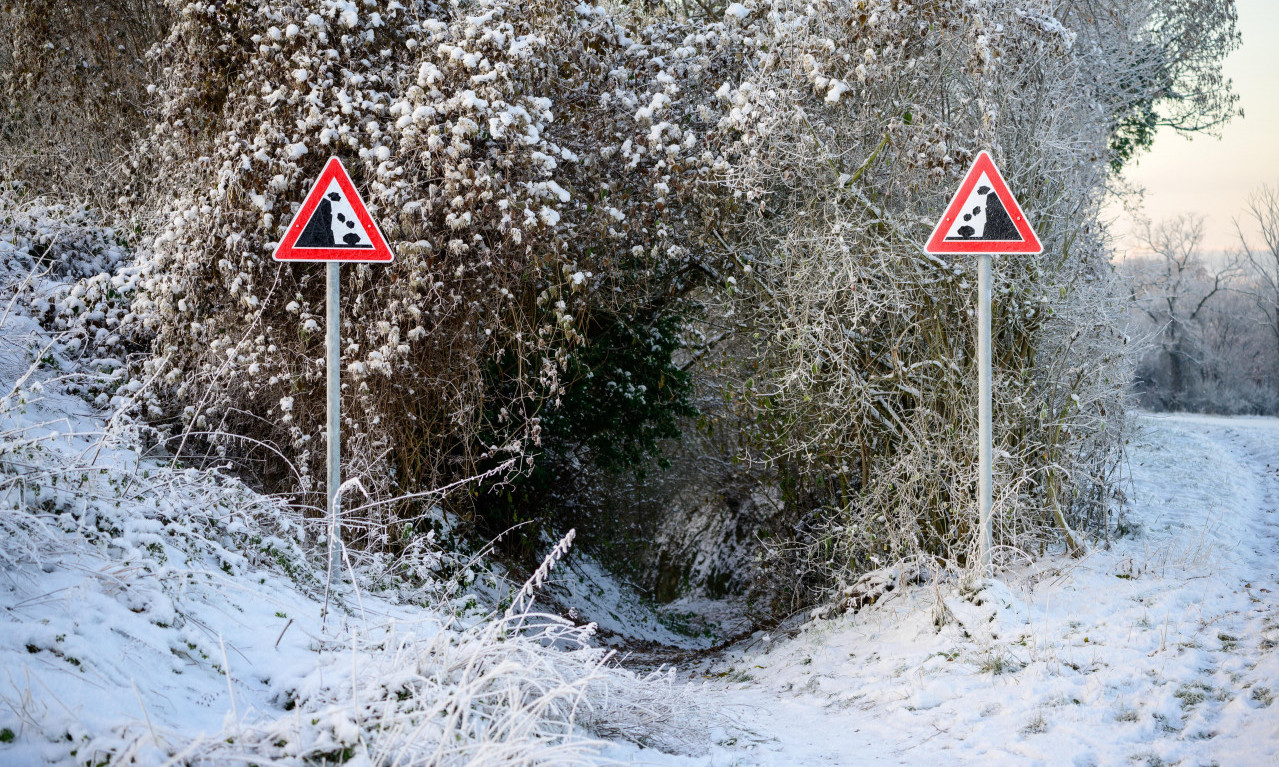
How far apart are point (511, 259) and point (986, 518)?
3.97 m

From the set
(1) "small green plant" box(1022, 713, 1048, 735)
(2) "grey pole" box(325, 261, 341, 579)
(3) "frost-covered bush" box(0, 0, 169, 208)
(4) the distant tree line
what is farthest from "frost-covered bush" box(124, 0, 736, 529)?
(4) the distant tree line

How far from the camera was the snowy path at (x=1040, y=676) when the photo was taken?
12.8 ft

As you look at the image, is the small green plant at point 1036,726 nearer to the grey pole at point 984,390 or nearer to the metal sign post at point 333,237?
the grey pole at point 984,390

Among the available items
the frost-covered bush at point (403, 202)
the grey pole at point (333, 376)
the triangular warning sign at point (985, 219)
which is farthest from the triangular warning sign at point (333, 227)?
the triangular warning sign at point (985, 219)

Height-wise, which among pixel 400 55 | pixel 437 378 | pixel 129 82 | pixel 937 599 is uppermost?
pixel 129 82

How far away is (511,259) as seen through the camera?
6.80 m

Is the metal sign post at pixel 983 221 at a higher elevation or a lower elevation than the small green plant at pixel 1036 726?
higher

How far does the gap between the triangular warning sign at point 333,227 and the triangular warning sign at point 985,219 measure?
3511 mm

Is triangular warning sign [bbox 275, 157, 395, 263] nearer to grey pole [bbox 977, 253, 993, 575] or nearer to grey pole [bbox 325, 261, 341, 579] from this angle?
grey pole [bbox 325, 261, 341, 579]

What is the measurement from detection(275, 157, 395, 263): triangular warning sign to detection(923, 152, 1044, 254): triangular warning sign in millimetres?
3511

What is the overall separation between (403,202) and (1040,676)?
5.26 metres

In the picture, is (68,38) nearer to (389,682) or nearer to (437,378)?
(437,378)

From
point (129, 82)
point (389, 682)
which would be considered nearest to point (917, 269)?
point (389, 682)

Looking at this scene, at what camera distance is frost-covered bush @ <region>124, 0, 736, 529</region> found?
648 cm
